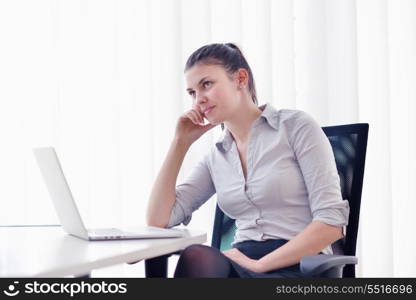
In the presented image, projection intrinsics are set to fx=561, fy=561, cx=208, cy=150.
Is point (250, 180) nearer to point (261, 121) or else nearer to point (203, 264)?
point (261, 121)

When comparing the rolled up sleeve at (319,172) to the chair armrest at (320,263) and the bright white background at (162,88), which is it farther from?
the bright white background at (162,88)

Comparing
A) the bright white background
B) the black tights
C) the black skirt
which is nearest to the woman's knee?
the black tights

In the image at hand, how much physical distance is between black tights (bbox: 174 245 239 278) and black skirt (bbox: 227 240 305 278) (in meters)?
0.06

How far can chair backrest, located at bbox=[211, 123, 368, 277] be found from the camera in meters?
1.56

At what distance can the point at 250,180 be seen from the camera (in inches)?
67.3

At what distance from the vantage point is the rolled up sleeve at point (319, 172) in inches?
Result: 60.1

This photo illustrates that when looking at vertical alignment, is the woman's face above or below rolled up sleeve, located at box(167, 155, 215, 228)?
above

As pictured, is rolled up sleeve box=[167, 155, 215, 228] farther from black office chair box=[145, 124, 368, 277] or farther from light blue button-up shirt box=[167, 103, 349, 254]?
black office chair box=[145, 124, 368, 277]

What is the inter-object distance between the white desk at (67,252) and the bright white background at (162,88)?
42.9 inches

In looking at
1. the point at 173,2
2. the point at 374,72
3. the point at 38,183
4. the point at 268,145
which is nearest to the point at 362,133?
the point at 268,145

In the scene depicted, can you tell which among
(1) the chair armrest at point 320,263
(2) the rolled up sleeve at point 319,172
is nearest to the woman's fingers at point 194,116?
(2) the rolled up sleeve at point 319,172

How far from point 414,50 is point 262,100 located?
0.65 m

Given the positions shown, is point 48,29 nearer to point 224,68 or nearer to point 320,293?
point 224,68

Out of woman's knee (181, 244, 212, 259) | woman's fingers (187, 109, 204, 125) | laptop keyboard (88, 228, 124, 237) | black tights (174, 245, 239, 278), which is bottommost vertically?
black tights (174, 245, 239, 278)
